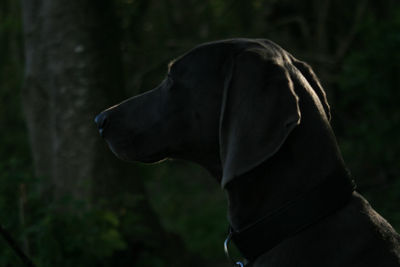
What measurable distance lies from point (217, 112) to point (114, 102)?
2.70 m

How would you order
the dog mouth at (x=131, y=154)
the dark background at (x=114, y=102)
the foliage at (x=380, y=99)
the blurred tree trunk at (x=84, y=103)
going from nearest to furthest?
the dog mouth at (x=131, y=154)
the dark background at (x=114, y=102)
the blurred tree trunk at (x=84, y=103)
the foliage at (x=380, y=99)

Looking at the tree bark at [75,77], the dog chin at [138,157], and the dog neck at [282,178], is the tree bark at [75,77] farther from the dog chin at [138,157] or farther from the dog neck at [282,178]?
the dog neck at [282,178]

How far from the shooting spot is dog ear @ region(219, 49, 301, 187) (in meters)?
2.06

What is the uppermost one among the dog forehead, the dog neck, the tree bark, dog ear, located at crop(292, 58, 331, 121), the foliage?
the dog forehead

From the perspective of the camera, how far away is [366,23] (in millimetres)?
6656

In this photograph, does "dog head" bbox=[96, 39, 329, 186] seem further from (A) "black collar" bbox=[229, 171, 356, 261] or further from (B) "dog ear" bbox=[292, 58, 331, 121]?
(A) "black collar" bbox=[229, 171, 356, 261]

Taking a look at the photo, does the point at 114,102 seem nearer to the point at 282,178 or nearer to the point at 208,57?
the point at 208,57

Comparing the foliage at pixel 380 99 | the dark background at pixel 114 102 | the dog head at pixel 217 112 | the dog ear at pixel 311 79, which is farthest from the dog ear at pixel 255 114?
the foliage at pixel 380 99

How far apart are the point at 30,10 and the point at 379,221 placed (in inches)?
158

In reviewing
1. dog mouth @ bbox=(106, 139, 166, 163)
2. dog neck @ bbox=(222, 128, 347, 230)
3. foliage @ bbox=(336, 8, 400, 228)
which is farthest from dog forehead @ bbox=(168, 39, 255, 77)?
foliage @ bbox=(336, 8, 400, 228)

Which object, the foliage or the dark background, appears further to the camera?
the foliage

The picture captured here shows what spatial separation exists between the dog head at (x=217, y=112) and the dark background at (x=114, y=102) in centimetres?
132

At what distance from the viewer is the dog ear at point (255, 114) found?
206 centimetres

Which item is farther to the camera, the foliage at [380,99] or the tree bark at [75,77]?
the foliage at [380,99]
